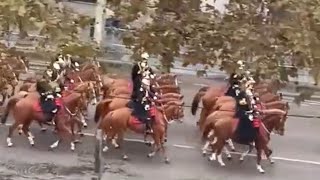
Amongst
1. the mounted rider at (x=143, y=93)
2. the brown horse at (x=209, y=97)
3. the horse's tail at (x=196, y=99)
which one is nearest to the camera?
the mounted rider at (x=143, y=93)

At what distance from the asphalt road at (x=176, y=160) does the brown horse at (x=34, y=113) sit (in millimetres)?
46

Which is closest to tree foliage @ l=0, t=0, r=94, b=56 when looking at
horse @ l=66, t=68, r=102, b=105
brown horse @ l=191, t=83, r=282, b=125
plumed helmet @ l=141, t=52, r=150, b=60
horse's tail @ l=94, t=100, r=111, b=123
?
plumed helmet @ l=141, t=52, r=150, b=60

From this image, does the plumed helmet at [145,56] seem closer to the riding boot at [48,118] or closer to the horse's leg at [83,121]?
the horse's leg at [83,121]

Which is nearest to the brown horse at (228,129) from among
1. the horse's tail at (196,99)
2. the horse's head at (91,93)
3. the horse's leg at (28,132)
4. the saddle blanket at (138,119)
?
the horse's tail at (196,99)

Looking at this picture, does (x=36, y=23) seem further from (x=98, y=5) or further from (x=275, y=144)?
(x=275, y=144)

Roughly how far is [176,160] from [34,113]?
0.70 metres

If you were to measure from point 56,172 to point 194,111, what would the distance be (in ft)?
2.53

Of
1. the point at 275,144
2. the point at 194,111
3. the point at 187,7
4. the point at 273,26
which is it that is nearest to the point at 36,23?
the point at 187,7

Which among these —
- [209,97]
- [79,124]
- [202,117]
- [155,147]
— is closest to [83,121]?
[79,124]

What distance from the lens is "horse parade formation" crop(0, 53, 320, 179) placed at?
2.41 m

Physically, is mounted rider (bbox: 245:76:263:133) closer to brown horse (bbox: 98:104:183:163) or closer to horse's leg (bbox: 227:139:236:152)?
horse's leg (bbox: 227:139:236:152)

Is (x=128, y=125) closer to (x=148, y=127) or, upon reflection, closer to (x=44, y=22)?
(x=148, y=127)

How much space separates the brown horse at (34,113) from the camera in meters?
2.92

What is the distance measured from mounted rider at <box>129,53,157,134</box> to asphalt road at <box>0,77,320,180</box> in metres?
0.12
